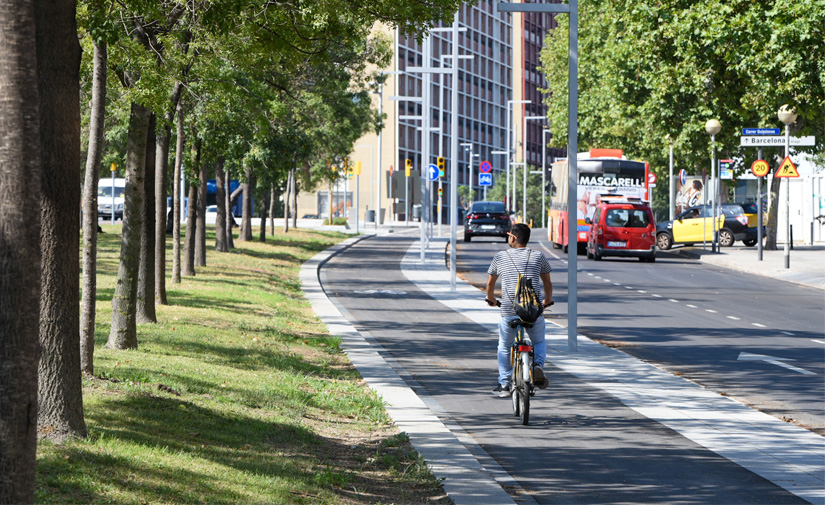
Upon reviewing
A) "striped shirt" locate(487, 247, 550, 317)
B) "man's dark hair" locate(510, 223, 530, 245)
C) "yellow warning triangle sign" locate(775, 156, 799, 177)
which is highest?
"yellow warning triangle sign" locate(775, 156, 799, 177)

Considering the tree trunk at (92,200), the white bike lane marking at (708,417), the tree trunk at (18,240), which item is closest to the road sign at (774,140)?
the white bike lane marking at (708,417)

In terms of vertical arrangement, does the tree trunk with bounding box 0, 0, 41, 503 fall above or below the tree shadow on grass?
above

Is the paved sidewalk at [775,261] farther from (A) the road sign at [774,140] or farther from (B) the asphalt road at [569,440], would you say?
(B) the asphalt road at [569,440]

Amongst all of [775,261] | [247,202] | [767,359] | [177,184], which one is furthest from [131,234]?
[775,261]

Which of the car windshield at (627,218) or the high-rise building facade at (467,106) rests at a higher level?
the high-rise building facade at (467,106)

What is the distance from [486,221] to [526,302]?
4106cm

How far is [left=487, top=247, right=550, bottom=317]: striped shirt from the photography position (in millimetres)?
10312

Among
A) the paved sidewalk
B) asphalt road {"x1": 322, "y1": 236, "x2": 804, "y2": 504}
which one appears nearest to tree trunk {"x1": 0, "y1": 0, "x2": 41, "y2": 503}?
asphalt road {"x1": 322, "y1": 236, "x2": 804, "y2": 504}

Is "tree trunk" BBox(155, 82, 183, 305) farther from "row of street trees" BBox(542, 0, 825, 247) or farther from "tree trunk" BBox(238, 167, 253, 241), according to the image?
"row of street trees" BBox(542, 0, 825, 247)

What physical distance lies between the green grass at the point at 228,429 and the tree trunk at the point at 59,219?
337 millimetres

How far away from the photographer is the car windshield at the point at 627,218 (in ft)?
125

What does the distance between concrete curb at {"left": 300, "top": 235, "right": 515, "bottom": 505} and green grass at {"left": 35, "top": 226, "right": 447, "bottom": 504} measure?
0.45ft

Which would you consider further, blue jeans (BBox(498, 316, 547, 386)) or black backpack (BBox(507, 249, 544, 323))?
blue jeans (BBox(498, 316, 547, 386))

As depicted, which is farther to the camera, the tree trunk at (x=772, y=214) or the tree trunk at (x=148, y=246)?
the tree trunk at (x=772, y=214)
